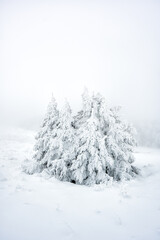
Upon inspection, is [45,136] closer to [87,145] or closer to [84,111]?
[84,111]

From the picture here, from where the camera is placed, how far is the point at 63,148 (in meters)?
16.5

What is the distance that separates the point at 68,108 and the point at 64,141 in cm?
327

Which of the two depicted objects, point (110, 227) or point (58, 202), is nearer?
point (110, 227)

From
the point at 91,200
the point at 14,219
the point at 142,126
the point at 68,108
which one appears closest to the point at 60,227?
the point at 14,219

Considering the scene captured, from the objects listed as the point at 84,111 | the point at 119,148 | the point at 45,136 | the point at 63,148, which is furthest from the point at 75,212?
the point at 84,111

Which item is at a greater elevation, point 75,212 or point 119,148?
point 119,148

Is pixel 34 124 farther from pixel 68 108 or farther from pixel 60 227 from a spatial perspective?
pixel 60 227

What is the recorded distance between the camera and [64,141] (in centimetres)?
1681

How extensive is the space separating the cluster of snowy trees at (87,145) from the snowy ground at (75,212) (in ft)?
7.74

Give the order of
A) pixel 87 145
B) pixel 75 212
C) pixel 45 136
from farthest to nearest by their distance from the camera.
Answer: pixel 45 136, pixel 87 145, pixel 75 212

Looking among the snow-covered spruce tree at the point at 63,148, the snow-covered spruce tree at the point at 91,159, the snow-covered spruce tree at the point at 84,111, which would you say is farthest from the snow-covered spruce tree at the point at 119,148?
the snow-covered spruce tree at the point at 63,148

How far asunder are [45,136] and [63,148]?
2405 millimetres

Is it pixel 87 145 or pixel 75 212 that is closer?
pixel 75 212

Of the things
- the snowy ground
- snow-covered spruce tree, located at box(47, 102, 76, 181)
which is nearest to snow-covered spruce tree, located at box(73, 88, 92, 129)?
snow-covered spruce tree, located at box(47, 102, 76, 181)
